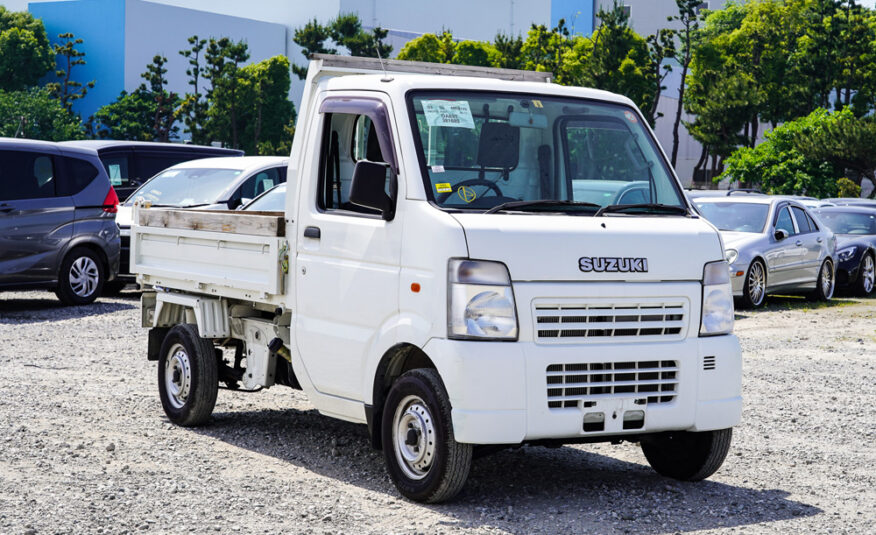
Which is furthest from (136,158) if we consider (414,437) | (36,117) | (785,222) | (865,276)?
(36,117)

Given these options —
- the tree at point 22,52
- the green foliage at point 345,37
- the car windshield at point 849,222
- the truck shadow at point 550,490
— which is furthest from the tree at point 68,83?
the truck shadow at point 550,490

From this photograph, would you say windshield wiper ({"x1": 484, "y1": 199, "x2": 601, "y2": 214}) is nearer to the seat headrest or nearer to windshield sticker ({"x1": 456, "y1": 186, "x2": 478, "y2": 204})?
windshield sticker ({"x1": 456, "y1": 186, "x2": 478, "y2": 204})

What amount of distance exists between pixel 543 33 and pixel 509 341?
67.2 meters

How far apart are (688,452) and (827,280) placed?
1436 cm

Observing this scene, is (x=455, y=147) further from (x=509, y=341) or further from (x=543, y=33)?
(x=543, y=33)

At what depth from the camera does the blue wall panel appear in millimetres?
85438

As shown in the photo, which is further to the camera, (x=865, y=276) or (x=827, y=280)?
(x=865, y=276)

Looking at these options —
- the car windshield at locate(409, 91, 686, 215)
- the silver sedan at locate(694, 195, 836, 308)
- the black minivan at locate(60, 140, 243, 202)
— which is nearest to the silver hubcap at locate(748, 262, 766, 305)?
the silver sedan at locate(694, 195, 836, 308)

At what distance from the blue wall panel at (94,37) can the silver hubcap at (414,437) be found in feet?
268

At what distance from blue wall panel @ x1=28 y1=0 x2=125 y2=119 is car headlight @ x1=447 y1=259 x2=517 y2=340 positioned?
8203 centimetres

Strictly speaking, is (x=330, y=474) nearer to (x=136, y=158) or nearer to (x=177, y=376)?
(x=177, y=376)

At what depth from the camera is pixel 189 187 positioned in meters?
16.6

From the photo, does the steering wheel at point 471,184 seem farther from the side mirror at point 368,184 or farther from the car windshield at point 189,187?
the car windshield at point 189,187

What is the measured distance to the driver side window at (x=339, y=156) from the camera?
701 cm
